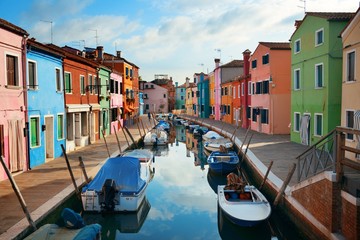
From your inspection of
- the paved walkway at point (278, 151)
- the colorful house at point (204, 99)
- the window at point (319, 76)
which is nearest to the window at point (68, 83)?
the paved walkway at point (278, 151)

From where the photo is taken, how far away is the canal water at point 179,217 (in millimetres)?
10398

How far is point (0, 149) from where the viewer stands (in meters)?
12.7

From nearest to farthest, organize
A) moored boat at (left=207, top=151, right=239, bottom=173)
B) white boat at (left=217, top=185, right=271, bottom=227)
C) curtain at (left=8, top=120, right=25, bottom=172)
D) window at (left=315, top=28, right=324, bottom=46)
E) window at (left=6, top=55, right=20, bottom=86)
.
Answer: white boat at (left=217, top=185, right=271, bottom=227) → curtain at (left=8, top=120, right=25, bottom=172) → window at (left=6, top=55, right=20, bottom=86) → moored boat at (left=207, top=151, right=239, bottom=173) → window at (left=315, top=28, right=324, bottom=46)

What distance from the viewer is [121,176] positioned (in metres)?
12.2

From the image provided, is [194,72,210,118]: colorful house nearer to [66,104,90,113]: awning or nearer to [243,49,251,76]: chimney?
[243,49,251,76]: chimney

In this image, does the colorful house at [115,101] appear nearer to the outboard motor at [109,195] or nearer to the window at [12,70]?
the window at [12,70]

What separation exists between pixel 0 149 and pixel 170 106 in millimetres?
73836

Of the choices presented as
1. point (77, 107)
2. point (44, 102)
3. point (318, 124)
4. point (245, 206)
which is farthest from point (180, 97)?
point (245, 206)

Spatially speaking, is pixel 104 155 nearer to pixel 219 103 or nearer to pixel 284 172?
pixel 284 172

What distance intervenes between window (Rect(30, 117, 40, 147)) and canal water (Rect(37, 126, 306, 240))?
506 centimetres

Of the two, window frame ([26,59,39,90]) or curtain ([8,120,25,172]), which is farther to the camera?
window frame ([26,59,39,90])

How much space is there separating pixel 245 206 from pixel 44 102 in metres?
10.9

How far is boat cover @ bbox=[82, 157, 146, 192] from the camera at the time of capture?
38.7ft

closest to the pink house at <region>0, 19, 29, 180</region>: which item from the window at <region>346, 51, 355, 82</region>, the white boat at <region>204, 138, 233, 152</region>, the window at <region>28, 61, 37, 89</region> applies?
the window at <region>28, 61, 37, 89</region>
